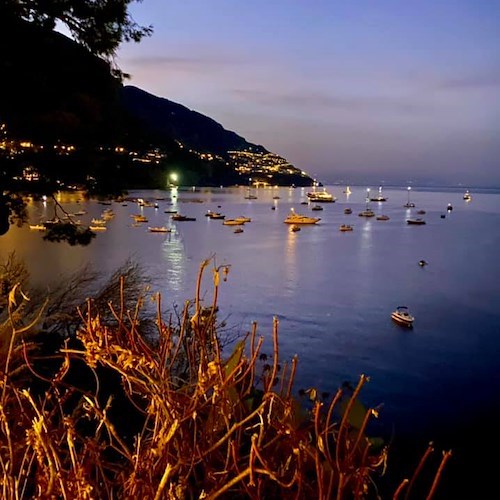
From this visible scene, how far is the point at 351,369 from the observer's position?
14.8 metres

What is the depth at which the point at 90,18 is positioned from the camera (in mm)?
6801

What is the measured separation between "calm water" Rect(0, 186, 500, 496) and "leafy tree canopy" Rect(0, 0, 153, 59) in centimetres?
797

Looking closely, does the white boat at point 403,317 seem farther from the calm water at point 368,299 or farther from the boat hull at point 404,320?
the calm water at point 368,299

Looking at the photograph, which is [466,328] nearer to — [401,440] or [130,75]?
[401,440]

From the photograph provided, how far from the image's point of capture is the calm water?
13.5m

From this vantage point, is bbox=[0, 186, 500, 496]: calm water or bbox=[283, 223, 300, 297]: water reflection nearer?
bbox=[0, 186, 500, 496]: calm water

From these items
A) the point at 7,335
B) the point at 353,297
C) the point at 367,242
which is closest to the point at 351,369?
the point at 353,297

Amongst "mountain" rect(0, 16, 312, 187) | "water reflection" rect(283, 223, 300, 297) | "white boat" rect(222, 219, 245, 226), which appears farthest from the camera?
"white boat" rect(222, 219, 245, 226)

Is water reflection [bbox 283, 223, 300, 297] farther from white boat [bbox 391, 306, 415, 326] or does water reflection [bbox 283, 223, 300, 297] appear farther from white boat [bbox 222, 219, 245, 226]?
white boat [bbox 222, 219, 245, 226]

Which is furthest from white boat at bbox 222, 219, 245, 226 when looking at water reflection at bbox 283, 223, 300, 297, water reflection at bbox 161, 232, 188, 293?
water reflection at bbox 161, 232, 188, 293

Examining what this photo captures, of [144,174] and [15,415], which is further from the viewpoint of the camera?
[144,174]

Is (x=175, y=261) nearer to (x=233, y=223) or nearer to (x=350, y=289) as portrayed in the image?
(x=350, y=289)

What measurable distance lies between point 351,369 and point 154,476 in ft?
45.8

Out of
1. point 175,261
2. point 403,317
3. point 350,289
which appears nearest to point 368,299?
point 350,289
